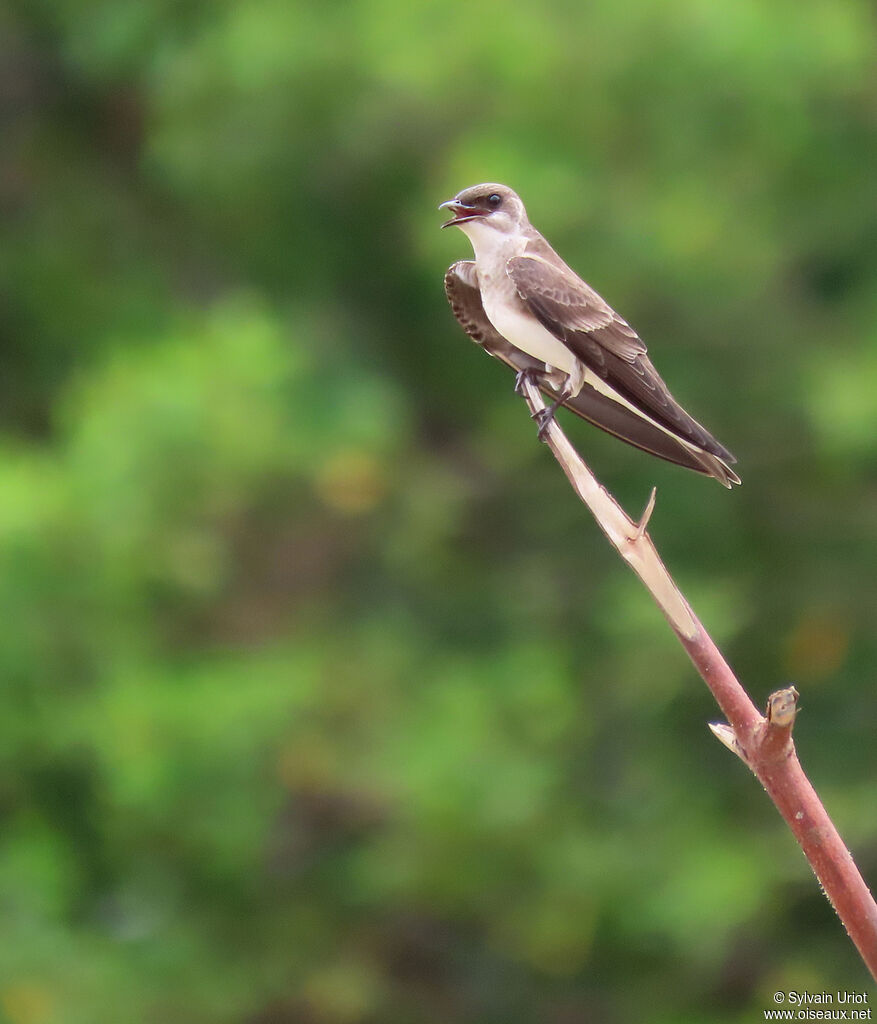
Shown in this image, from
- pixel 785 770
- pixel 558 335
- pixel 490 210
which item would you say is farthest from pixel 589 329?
pixel 785 770

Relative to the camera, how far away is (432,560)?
739 centimetres

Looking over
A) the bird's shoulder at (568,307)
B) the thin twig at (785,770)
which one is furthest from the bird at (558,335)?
the thin twig at (785,770)

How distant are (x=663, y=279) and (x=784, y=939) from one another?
10.3 ft

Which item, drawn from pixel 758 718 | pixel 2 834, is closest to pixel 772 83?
pixel 2 834

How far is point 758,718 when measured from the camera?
1.70 metres

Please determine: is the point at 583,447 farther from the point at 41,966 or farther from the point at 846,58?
the point at 41,966

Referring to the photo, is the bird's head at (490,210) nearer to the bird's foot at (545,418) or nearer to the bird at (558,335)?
the bird at (558,335)

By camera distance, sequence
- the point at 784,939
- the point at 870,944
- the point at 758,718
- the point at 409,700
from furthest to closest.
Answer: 1. the point at 784,939
2. the point at 409,700
3. the point at 758,718
4. the point at 870,944

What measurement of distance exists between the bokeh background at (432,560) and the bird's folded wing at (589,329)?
110 inches

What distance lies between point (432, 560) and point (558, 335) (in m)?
4.24

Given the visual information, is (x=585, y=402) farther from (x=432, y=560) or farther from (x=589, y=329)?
(x=432, y=560)

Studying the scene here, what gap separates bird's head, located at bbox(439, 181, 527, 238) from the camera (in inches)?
138

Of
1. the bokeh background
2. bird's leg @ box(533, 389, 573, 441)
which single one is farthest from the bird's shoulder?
the bokeh background

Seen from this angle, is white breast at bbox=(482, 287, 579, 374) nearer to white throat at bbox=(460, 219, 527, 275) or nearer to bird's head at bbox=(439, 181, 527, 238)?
white throat at bbox=(460, 219, 527, 275)
